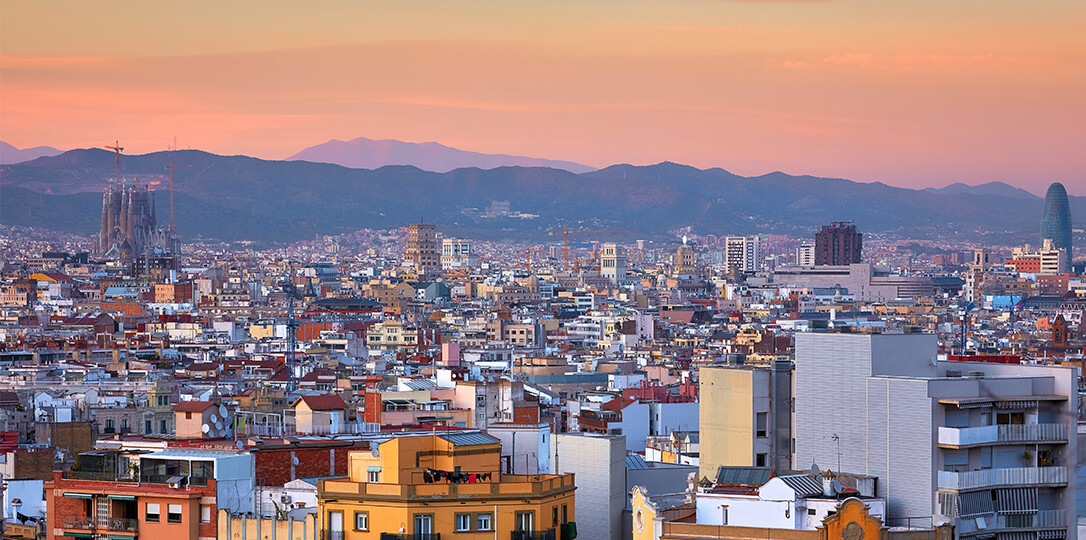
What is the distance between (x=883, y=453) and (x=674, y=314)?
441 ft

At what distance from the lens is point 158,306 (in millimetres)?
161250

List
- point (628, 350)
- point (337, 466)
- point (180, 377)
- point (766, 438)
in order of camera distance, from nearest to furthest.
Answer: point (766, 438)
point (337, 466)
point (180, 377)
point (628, 350)

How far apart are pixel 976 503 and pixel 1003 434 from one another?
840mm

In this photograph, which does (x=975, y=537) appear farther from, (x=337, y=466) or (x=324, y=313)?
(x=324, y=313)

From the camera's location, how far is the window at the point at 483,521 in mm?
23102

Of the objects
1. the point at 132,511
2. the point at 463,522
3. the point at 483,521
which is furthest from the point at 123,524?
the point at 483,521

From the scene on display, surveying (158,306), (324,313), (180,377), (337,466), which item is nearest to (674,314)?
(324,313)

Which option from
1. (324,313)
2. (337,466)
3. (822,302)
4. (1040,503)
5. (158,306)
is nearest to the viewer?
(1040,503)

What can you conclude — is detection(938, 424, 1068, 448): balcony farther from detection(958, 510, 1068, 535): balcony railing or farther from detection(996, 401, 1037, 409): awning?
detection(958, 510, 1068, 535): balcony railing

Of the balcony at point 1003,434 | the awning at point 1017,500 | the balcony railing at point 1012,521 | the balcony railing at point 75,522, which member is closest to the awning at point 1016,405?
the balcony at point 1003,434

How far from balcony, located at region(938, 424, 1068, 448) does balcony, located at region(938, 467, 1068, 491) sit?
0.30m

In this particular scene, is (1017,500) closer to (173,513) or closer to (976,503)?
(976,503)

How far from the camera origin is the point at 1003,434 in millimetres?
22016

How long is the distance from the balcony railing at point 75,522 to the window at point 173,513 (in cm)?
116
